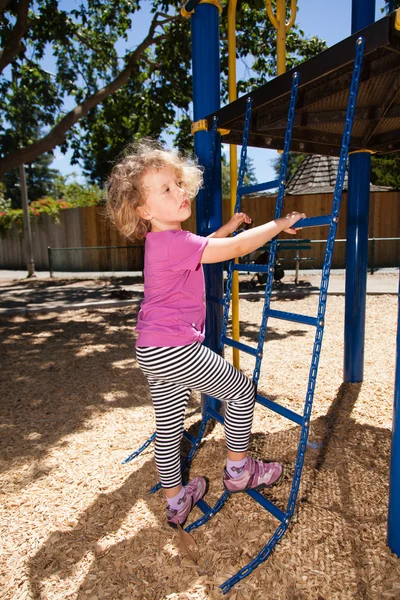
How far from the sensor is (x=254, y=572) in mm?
1724

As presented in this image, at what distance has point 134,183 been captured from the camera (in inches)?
74.9

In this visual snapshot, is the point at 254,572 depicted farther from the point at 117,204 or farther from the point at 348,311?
the point at 348,311

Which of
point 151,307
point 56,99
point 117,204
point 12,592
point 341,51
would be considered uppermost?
point 56,99

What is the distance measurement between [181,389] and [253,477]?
64 centimetres

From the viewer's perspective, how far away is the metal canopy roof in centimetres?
181

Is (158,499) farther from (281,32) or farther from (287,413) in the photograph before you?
(281,32)

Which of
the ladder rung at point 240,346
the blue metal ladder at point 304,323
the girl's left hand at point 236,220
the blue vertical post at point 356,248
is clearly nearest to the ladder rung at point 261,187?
the blue metal ladder at point 304,323

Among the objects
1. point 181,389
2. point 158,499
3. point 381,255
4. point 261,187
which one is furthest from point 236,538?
point 381,255

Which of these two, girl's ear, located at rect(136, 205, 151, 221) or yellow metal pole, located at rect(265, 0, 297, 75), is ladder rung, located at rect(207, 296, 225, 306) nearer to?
girl's ear, located at rect(136, 205, 151, 221)

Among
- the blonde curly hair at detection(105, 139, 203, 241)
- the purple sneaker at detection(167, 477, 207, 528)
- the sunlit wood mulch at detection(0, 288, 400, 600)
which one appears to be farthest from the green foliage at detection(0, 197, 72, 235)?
the purple sneaker at detection(167, 477, 207, 528)

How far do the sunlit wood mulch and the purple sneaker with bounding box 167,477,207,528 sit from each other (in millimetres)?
84

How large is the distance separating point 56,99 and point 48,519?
9.38 meters

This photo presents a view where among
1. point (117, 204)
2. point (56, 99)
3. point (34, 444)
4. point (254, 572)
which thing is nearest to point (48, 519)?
point (34, 444)

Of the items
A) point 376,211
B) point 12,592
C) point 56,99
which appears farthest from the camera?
point 376,211
